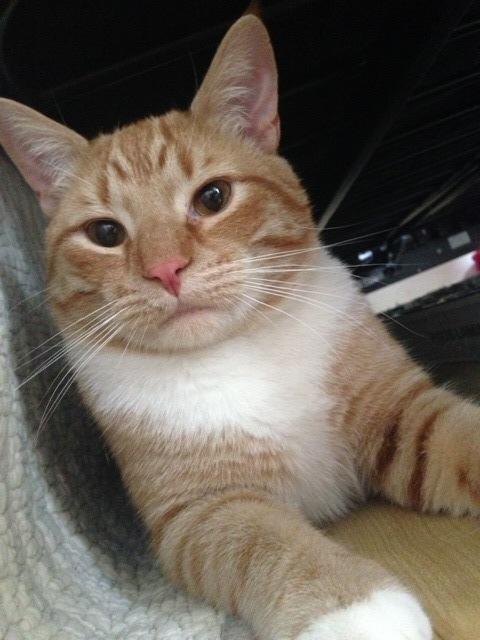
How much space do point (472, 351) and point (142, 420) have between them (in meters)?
1.00

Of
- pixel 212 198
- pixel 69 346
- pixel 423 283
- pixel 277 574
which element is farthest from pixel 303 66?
pixel 423 283

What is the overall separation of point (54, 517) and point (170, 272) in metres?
0.51

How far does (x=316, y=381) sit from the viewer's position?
3.59 feet

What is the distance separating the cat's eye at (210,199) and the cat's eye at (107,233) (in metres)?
0.16

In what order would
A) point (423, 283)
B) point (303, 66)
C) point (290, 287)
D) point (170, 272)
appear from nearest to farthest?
1. point (170, 272)
2. point (290, 287)
3. point (303, 66)
4. point (423, 283)

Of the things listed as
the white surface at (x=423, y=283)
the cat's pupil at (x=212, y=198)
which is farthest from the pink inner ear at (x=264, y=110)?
the white surface at (x=423, y=283)

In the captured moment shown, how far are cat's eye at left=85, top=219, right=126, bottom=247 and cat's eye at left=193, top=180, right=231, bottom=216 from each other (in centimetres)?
16

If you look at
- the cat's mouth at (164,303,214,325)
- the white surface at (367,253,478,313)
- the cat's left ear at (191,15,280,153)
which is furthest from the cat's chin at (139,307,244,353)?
the white surface at (367,253,478,313)

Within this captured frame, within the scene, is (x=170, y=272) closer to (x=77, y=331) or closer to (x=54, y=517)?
(x=77, y=331)

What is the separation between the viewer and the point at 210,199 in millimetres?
1112

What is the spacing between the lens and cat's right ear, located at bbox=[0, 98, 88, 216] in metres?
1.15

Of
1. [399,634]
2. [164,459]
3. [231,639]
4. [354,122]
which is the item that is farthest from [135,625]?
[354,122]

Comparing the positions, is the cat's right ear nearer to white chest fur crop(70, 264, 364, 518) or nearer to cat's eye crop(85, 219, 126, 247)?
cat's eye crop(85, 219, 126, 247)

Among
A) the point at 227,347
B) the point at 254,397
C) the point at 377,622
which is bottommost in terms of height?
the point at 377,622
